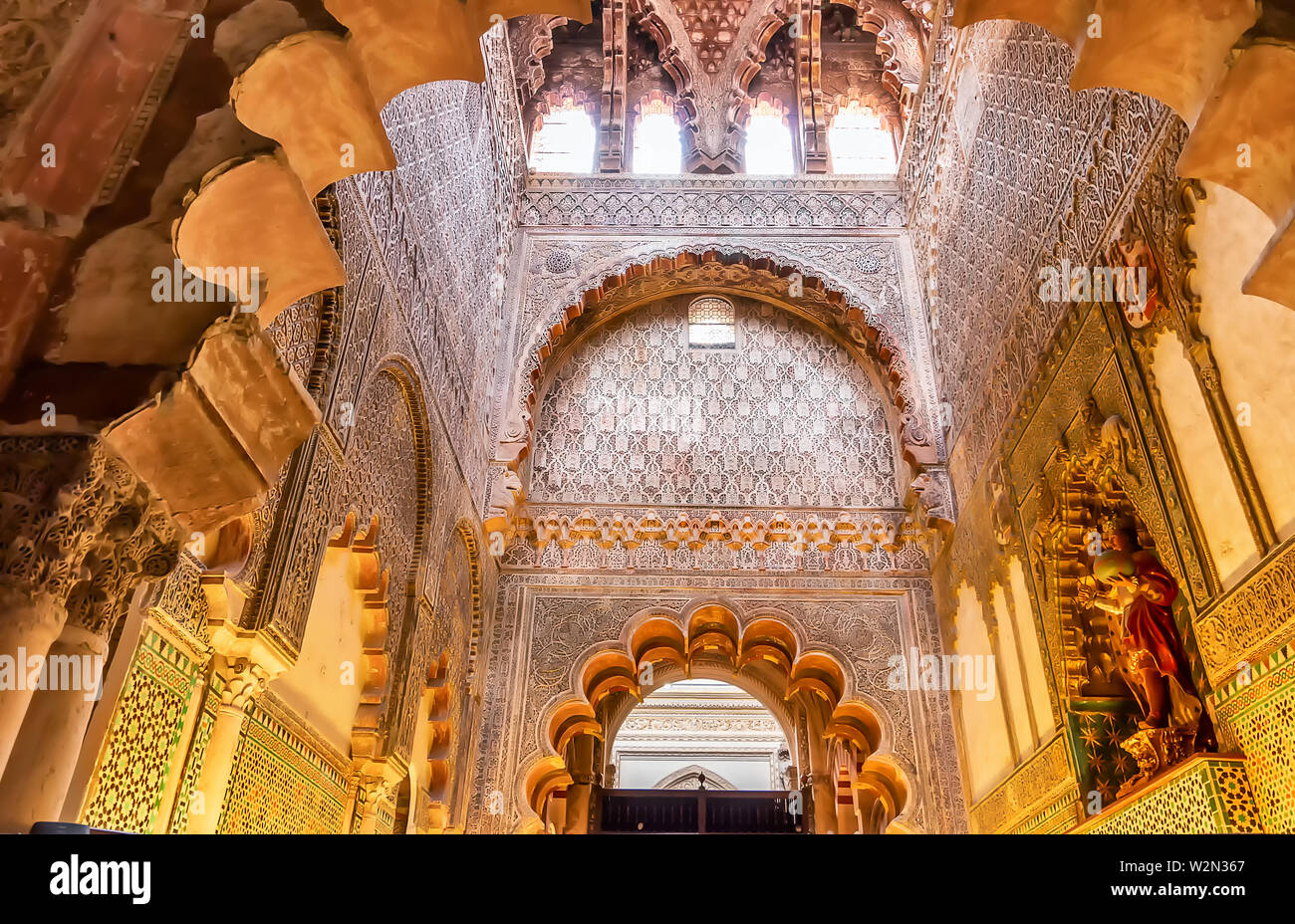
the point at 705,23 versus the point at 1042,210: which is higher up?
the point at 705,23

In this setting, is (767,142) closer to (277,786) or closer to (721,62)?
(721,62)

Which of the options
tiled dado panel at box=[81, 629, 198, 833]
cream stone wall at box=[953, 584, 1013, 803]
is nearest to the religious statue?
cream stone wall at box=[953, 584, 1013, 803]

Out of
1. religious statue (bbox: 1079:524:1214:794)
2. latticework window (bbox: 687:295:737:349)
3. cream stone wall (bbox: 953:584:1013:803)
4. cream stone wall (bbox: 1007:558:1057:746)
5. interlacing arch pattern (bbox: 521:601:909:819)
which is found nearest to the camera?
religious statue (bbox: 1079:524:1214:794)

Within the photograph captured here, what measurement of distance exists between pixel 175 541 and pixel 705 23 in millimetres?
7934

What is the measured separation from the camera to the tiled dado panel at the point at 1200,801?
307 centimetres

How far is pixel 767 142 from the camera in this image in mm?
8383

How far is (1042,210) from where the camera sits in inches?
186

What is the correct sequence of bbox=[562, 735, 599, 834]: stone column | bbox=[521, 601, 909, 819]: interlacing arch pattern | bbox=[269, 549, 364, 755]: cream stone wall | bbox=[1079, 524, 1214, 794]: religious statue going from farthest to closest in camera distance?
bbox=[562, 735, 599, 834]: stone column
bbox=[521, 601, 909, 819]: interlacing arch pattern
bbox=[269, 549, 364, 755]: cream stone wall
bbox=[1079, 524, 1214, 794]: religious statue

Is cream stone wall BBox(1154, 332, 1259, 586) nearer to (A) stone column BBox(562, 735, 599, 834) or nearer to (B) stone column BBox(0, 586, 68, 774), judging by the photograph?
(B) stone column BBox(0, 586, 68, 774)

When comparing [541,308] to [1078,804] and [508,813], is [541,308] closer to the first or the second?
[508,813]

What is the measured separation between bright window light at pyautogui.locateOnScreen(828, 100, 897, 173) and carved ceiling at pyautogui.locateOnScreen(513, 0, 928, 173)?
0.16m

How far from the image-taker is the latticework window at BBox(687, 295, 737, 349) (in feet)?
25.3

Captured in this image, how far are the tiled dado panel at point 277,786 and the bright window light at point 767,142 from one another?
6303 mm

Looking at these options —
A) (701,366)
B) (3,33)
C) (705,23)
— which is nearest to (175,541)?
(3,33)
